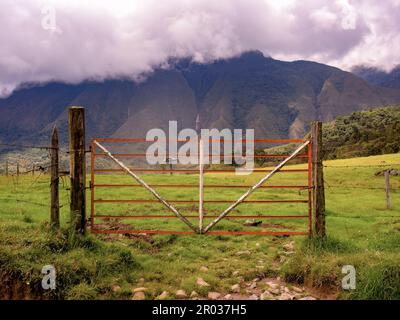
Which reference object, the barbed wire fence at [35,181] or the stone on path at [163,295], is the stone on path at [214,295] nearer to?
the stone on path at [163,295]

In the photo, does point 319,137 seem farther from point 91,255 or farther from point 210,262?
point 91,255

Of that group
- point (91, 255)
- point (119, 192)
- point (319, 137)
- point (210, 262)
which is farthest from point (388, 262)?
point (119, 192)

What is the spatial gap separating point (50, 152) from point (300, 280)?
6.57 m

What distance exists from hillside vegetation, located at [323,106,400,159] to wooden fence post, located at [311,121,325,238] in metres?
51.9

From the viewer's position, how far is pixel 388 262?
750cm

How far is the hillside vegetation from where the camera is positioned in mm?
80750

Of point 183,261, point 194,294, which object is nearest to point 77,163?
point 183,261

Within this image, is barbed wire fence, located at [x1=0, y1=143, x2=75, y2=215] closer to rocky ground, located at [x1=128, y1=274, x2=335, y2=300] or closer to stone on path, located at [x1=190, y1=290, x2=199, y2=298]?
rocky ground, located at [x1=128, y1=274, x2=335, y2=300]

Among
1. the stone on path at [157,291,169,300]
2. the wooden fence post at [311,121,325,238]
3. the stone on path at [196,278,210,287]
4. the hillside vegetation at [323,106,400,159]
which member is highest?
the hillside vegetation at [323,106,400,159]

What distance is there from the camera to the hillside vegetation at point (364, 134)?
8075 cm

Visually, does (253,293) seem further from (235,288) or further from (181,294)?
(181,294)

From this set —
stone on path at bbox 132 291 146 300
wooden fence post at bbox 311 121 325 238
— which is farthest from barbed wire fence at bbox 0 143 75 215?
wooden fence post at bbox 311 121 325 238

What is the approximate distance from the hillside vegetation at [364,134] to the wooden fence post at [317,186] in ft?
170

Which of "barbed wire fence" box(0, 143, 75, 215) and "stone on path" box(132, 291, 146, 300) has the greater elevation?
"barbed wire fence" box(0, 143, 75, 215)
